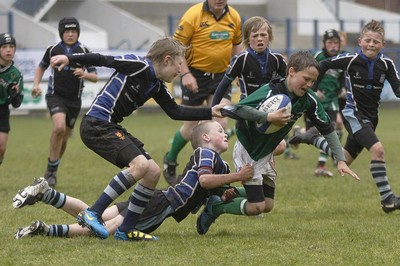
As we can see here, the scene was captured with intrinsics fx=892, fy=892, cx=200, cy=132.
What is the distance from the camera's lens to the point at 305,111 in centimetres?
697

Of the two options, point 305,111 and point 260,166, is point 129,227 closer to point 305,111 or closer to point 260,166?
point 260,166

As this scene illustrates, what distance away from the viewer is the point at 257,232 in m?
7.27

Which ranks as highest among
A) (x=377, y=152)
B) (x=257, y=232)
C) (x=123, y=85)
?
(x=123, y=85)

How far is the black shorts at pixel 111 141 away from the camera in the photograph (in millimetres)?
6723

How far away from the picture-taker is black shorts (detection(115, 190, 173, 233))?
6984 millimetres

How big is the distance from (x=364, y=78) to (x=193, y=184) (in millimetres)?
2483

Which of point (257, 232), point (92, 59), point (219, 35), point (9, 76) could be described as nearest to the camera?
point (92, 59)

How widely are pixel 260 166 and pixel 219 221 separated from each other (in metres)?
1.04

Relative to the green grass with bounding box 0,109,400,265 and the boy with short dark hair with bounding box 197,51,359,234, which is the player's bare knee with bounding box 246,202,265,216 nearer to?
the boy with short dark hair with bounding box 197,51,359,234

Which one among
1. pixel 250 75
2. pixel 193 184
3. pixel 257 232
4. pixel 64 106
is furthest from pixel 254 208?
pixel 64 106

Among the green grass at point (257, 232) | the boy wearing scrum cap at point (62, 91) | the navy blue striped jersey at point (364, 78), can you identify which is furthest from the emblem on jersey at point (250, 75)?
the boy wearing scrum cap at point (62, 91)

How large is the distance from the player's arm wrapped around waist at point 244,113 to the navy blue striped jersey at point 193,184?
403 millimetres

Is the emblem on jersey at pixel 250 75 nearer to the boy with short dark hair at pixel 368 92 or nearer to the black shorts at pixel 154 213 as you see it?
the boy with short dark hair at pixel 368 92

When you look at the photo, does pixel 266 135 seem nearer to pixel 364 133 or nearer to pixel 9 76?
pixel 364 133
